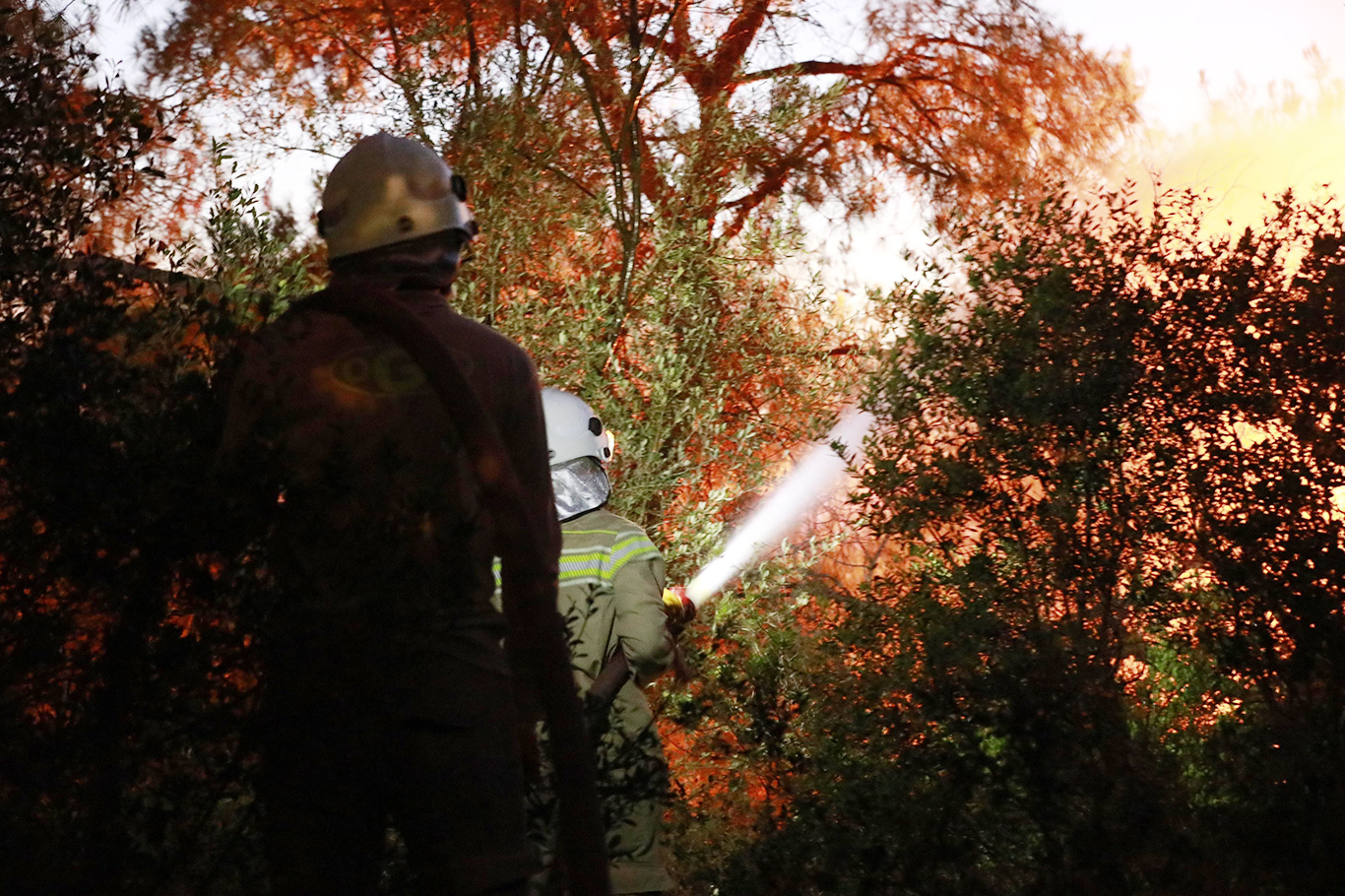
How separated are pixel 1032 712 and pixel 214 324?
3005 mm

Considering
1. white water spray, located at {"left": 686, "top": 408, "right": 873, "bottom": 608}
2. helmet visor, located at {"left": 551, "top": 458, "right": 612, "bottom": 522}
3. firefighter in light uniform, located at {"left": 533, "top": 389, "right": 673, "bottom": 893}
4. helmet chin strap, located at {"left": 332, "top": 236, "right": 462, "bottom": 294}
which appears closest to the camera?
helmet chin strap, located at {"left": 332, "top": 236, "right": 462, "bottom": 294}

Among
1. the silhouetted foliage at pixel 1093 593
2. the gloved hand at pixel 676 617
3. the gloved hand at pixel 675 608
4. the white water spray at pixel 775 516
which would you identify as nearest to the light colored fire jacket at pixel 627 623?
the gloved hand at pixel 676 617

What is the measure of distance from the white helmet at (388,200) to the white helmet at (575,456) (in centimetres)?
232

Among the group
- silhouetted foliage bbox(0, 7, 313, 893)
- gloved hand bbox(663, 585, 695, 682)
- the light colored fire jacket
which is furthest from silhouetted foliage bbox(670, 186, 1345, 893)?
silhouetted foliage bbox(0, 7, 313, 893)

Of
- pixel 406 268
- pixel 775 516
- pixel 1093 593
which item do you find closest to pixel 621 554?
pixel 1093 593

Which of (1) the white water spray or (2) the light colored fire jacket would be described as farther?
(1) the white water spray

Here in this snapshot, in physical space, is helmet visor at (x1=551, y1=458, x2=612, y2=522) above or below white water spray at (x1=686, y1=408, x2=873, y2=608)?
below

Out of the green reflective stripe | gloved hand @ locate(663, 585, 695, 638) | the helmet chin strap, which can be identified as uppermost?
the helmet chin strap

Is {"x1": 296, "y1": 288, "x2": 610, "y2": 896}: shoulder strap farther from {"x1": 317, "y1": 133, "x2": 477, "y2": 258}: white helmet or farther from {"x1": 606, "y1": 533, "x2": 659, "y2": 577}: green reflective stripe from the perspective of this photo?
{"x1": 606, "y1": 533, "x2": 659, "y2": 577}: green reflective stripe

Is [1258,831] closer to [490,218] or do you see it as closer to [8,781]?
[8,781]

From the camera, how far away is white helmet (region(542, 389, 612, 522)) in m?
5.33

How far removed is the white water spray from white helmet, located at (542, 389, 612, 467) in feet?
5.25

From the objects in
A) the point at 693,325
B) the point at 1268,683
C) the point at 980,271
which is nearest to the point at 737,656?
the point at 693,325

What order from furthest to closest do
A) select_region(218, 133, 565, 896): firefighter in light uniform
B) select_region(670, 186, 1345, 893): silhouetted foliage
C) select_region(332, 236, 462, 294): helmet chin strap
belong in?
select_region(670, 186, 1345, 893): silhouetted foliage, select_region(332, 236, 462, 294): helmet chin strap, select_region(218, 133, 565, 896): firefighter in light uniform
